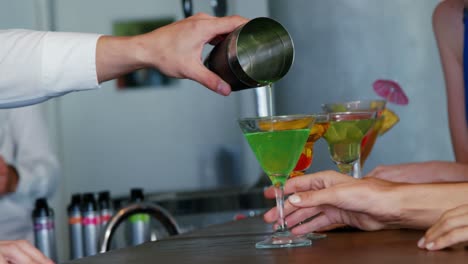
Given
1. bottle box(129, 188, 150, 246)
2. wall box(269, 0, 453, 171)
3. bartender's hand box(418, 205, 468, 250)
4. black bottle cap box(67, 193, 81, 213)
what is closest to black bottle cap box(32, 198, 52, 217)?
black bottle cap box(67, 193, 81, 213)

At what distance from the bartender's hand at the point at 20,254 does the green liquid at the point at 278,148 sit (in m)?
0.41

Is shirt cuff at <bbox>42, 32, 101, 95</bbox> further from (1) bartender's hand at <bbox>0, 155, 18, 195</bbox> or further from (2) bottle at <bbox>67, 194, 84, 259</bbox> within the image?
(2) bottle at <bbox>67, 194, 84, 259</bbox>

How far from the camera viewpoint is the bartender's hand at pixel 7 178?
3.19 metres

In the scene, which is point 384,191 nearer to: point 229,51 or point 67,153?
point 229,51

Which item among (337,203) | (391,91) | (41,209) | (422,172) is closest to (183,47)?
(337,203)

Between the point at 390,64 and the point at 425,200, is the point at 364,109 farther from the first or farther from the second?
the point at 390,64

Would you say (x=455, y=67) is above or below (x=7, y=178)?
above

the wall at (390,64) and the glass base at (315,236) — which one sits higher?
the wall at (390,64)

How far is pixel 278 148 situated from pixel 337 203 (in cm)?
14

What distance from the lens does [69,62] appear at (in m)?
1.91

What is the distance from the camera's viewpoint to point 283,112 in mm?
4246

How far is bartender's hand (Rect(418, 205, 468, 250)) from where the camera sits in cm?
132

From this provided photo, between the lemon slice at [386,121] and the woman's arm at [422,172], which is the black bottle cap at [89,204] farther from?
the woman's arm at [422,172]

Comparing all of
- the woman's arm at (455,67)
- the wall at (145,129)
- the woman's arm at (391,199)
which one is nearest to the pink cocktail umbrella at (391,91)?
the wall at (145,129)
